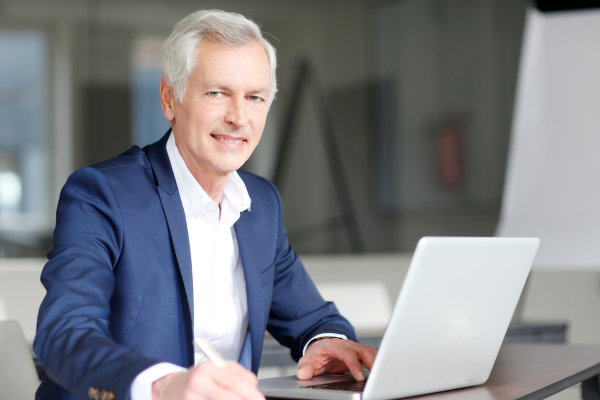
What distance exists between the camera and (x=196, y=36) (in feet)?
3.82

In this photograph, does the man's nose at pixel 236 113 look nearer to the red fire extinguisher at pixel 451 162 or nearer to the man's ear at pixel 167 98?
the man's ear at pixel 167 98

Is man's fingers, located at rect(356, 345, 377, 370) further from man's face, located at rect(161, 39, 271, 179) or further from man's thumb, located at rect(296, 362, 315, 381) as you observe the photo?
man's face, located at rect(161, 39, 271, 179)

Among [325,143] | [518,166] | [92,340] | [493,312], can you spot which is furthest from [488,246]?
[325,143]

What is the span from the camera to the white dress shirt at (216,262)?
4.11 ft

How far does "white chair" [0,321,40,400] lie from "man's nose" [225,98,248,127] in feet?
1.99

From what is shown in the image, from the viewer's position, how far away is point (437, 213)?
4.83m

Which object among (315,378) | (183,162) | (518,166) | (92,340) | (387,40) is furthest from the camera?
(387,40)

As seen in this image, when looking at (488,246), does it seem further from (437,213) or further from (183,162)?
(437,213)

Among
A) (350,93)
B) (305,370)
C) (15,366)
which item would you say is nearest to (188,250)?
(305,370)

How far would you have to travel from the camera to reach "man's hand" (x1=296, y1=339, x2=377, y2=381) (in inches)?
43.4

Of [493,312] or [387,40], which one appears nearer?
[493,312]

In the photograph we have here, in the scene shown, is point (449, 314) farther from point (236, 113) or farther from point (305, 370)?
point (236, 113)

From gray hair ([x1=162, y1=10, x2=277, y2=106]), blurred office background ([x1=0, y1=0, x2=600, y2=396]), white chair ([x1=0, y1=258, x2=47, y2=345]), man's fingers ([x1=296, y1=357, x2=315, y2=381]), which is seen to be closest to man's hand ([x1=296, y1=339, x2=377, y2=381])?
man's fingers ([x1=296, y1=357, x2=315, y2=381])

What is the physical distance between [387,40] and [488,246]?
14.6 ft
